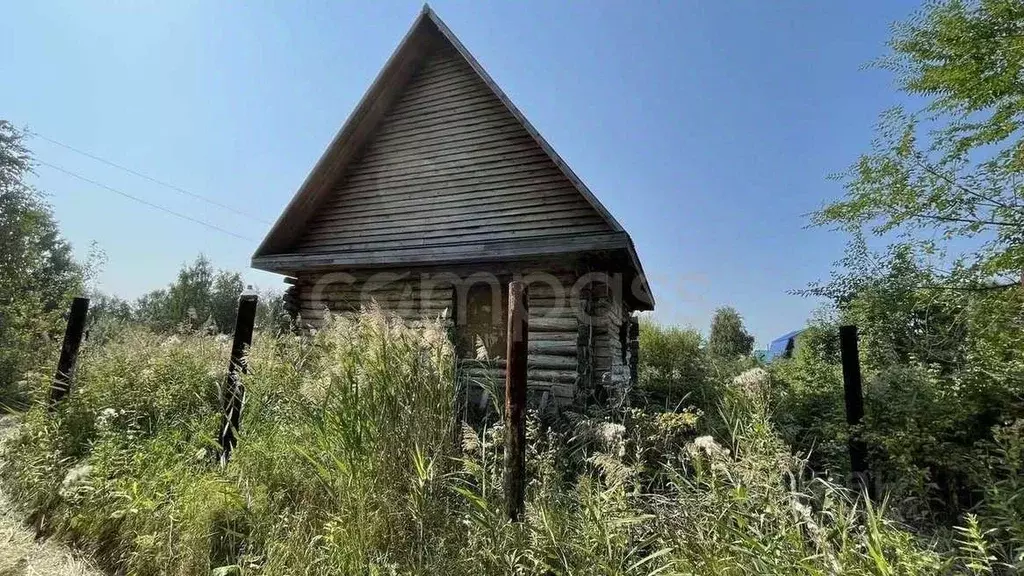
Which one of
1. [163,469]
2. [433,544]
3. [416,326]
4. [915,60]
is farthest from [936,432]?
[163,469]

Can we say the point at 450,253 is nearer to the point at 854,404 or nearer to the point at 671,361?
the point at 854,404

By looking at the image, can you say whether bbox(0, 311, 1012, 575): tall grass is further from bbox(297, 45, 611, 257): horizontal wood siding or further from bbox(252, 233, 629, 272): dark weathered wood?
bbox(297, 45, 611, 257): horizontal wood siding

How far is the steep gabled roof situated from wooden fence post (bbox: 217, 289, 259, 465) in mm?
2871

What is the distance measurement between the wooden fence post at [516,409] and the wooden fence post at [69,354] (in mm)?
5370

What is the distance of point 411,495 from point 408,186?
643 centimetres

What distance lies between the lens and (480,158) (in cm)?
755

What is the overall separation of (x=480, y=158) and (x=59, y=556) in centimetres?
674

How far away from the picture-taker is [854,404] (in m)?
3.57

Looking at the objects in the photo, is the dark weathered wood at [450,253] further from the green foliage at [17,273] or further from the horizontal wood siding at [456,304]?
the green foliage at [17,273]

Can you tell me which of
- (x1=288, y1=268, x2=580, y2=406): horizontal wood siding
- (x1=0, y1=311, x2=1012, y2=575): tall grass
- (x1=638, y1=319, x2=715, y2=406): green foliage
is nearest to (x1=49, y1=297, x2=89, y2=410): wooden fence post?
(x1=0, y1=311, x2=1012, y2=575): tall grass

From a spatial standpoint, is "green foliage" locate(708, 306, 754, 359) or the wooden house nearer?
the wooden house

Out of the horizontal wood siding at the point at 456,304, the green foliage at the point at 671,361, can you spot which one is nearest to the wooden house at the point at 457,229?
the horizontal wood siding at the point at 456,304

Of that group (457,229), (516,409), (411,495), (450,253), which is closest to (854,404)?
(516,409)

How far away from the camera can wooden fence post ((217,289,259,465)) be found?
12.2 feet
